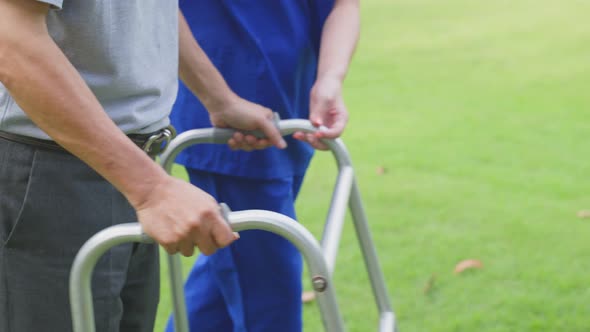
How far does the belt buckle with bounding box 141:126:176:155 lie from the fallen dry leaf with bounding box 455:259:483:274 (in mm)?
1873

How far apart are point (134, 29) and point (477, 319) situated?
184cm

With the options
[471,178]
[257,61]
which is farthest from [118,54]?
[471,178]

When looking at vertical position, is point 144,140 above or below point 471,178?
above

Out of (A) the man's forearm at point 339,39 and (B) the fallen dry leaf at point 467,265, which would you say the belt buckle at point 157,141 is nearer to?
(A) the man's forearm at point 339,39

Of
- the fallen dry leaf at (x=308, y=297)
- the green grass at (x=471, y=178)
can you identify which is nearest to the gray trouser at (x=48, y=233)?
the green grass at (x=471, y=178)

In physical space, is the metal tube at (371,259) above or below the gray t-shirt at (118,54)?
below

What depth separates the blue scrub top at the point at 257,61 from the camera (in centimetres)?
202

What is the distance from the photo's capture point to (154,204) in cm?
131

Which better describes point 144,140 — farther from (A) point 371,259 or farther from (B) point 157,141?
(A) point 371,259

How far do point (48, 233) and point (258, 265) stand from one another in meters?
0.77

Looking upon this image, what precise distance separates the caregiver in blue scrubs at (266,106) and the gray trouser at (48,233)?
458 millimetres

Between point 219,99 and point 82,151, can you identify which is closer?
point 82,151

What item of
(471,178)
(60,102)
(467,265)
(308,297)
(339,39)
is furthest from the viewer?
(471,178)

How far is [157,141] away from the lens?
162 centimetres
